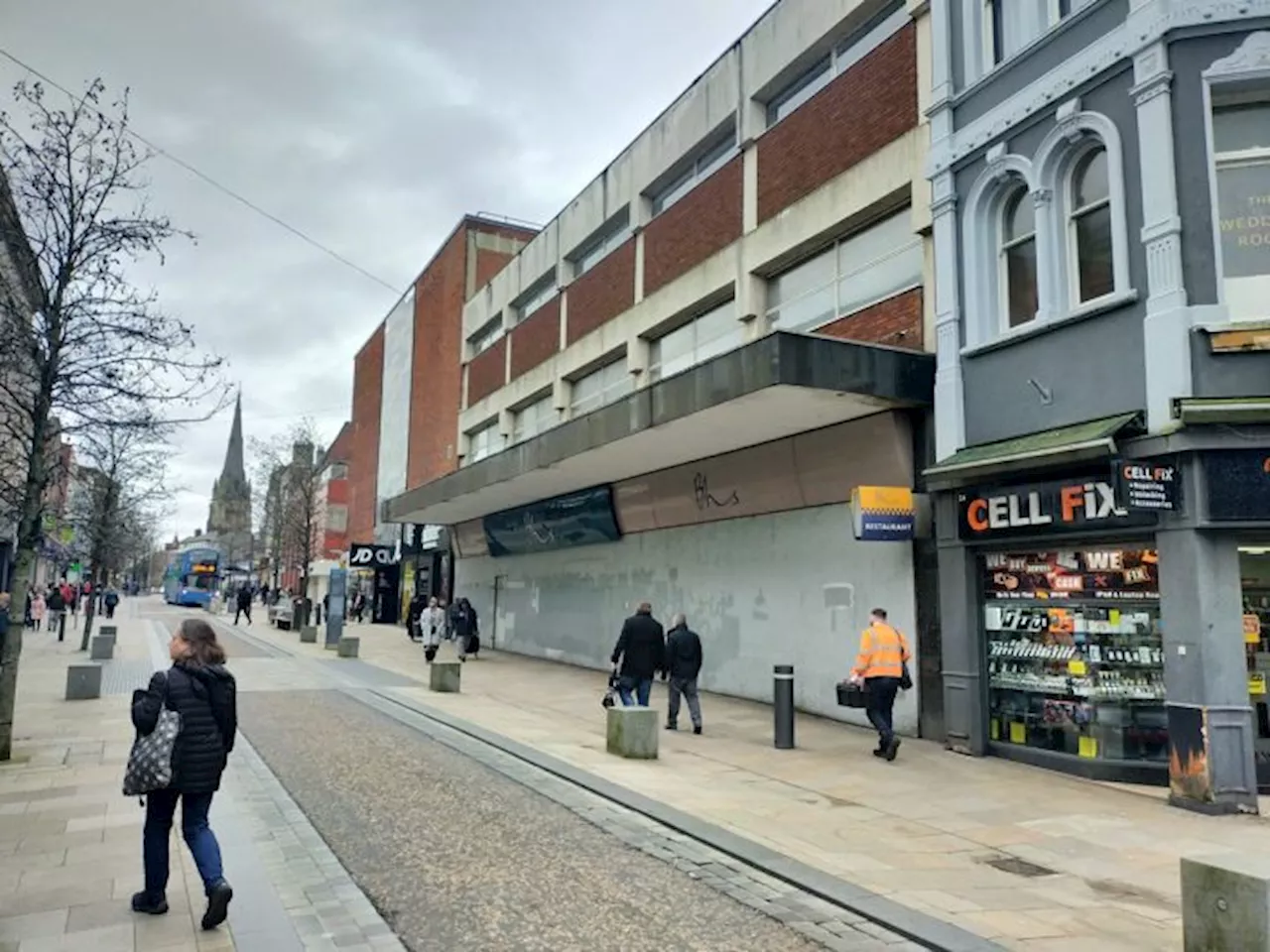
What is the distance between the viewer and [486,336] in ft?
107

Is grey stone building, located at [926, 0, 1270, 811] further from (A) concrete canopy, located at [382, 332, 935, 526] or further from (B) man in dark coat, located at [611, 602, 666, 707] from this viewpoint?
(B) man in dark coat, located at [611, 602, 666, 707]

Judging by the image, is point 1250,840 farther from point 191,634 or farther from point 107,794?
point 107,794

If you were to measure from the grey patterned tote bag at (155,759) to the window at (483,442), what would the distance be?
24856 millimetres

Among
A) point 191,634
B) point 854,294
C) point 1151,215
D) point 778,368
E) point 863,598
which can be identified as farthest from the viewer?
point 854,294

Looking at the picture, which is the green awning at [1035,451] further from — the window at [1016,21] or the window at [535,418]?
the window at [535,418]

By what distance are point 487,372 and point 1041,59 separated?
2261cm

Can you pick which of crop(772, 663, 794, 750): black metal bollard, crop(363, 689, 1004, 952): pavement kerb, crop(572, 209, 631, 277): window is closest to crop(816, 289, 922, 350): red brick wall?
crop(772, 663, 794, 750): black metal bollard

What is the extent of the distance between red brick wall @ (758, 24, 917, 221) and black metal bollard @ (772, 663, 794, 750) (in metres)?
7.84

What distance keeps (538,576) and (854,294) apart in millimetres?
13770

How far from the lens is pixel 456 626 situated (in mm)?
23422

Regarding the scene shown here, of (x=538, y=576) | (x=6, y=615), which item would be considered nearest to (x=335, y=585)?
(x=538, y=576)

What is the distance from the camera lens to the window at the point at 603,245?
76.2ft

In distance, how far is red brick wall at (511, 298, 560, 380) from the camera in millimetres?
25984

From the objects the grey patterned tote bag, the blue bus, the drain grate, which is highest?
the blue bus
